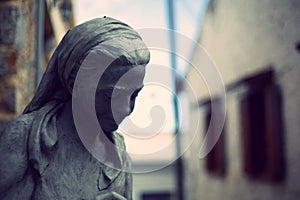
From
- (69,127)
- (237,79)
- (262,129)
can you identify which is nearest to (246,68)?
(237,79)

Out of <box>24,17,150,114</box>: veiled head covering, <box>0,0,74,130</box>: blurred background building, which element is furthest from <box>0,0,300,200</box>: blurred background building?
<box>24,17,150,114</box>: veiled head covering

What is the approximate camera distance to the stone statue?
56.1 inches

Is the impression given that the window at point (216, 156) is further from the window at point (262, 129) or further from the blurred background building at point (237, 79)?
the window at point (262, 129)

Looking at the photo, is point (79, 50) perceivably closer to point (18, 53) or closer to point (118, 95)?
point (118, 95)

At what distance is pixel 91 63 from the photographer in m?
1.48

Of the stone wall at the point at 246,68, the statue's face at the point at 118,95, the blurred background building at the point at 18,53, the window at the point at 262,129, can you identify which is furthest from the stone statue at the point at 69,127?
the window at the point at 262,129

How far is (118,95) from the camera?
1.47m

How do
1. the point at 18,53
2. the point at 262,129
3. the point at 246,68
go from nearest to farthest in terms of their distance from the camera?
the point at 18,53, the point at 262,129, the point at 246,68

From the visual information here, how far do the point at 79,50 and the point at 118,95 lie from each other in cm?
15

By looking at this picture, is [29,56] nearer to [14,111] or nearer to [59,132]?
[14,111]

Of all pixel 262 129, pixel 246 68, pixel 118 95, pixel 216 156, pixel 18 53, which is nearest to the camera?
pixel 118 95

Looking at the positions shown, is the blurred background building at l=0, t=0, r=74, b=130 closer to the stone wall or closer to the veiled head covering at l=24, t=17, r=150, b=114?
the veiled head covering at l=24, t=17, r=150, b=114

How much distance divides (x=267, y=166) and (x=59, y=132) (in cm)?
342

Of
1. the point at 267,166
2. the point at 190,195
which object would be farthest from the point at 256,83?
the point at 190,195
